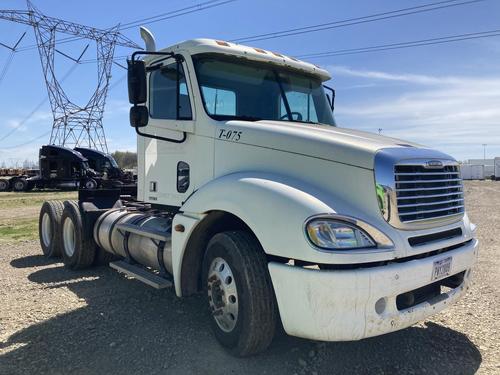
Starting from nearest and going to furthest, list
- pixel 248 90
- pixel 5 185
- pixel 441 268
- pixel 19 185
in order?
pixel 441 268 < pixel 248 90 < pixel 19 185 < pixel 5 185

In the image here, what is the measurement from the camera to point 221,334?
153 inches

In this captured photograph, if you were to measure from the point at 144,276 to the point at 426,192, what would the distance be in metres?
3.17

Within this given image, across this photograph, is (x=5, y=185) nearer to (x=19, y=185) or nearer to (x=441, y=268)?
(x=19, y=185)

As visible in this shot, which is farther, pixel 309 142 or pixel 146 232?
pixel 146 232

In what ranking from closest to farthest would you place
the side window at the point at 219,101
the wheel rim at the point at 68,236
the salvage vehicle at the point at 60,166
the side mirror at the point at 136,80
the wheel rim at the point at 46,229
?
the side mirror at the point at 136,80 < the side window at the point at 219,101 < the wheel rim at the point at 68,236 < the wheel rim at the point at 46,229 < the salvage vehicle at the point at 60,166

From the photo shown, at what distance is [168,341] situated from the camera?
4242 millimetres

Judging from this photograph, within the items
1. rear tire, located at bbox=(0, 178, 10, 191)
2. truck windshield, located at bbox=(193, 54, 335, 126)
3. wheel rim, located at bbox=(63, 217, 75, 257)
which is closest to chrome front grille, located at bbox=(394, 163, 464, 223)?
truck windshield, located at bbox=(193, 54, 335, 126)

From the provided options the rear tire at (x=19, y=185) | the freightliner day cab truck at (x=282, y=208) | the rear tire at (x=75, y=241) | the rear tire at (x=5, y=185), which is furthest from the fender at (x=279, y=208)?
the rear tire at (x=5, y=185)

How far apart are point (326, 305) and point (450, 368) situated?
147cm

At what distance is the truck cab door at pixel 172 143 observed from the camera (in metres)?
4.67

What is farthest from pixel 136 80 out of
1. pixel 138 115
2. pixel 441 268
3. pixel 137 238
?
pixel 441 268

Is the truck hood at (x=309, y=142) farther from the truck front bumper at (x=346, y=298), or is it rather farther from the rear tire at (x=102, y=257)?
the rear tire at (x=102, y=257)

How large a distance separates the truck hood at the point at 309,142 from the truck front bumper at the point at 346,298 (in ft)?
2.75

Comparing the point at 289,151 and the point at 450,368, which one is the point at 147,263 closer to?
the point at 289,151
